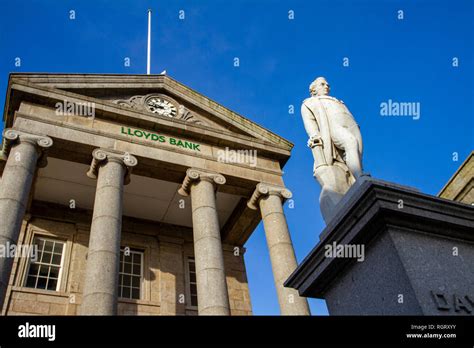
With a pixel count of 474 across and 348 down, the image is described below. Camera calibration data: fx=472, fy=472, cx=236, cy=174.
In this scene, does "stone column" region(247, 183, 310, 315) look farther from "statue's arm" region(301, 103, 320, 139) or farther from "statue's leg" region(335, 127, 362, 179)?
"statue's leg" region(335, 127, 362, 179)

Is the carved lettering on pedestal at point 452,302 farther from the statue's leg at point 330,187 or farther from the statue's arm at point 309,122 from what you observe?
the statue's arm at point 309,122

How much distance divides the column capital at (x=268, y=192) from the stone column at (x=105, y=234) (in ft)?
18.0

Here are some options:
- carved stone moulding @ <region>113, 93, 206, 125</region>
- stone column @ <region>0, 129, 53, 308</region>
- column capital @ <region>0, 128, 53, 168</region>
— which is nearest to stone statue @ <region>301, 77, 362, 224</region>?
stone column @ <region>0, 129, 53, 308</region>

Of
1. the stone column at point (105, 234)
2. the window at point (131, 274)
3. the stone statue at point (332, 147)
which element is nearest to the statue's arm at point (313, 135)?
the stone statue at point (332, 147)

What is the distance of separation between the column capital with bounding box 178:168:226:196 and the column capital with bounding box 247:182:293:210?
171 cm

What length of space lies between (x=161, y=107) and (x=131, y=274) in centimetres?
778

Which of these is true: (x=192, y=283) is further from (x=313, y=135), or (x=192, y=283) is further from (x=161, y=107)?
(x=313, y=135)

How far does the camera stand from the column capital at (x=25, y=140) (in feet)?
54.3

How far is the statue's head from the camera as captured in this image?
8742 mm

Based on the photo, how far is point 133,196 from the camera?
2230cm

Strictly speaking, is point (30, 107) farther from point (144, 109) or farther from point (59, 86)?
point (144, 109)

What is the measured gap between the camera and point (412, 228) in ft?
18.4

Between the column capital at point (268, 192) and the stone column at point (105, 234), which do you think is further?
the column capital at point (268, 192)
